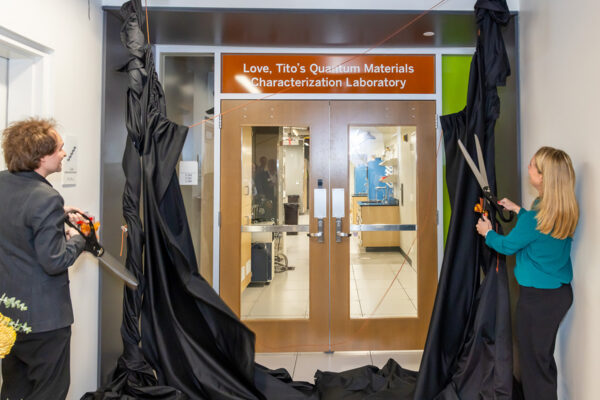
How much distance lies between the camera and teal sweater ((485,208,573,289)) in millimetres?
1914

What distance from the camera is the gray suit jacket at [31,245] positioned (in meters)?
1.53

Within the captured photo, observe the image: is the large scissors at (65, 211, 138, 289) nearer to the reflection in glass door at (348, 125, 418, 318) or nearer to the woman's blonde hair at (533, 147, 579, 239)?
the reflection in glass door at (348, 125, 418, 318)

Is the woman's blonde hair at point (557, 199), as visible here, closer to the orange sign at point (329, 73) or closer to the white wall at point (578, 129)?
the white wall at point (578, 129)

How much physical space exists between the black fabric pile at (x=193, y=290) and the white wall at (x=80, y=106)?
0.84ft

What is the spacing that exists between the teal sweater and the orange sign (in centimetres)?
164

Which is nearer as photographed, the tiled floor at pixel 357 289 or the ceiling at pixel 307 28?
the ceiling at pixel 307 28

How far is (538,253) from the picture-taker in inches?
76.6

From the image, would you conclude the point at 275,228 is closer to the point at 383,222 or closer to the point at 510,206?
the point at 383,222

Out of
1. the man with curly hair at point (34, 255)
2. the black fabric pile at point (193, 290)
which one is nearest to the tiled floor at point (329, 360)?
the black fabric pile at point (193, 290)

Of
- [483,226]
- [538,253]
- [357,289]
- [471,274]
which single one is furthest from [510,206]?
[357,289]

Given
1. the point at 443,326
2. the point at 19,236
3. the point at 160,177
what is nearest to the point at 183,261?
the point at 160,177

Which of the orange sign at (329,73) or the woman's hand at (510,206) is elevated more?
the orange sign at (329,73)

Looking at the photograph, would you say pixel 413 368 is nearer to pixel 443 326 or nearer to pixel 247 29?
pixel 443 326

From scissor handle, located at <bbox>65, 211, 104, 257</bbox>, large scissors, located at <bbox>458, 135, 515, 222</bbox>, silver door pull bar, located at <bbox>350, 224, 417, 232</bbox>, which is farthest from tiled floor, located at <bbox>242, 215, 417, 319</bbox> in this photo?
scissor handle, located at <bbox>65, 211, 104, 257</bbox>
